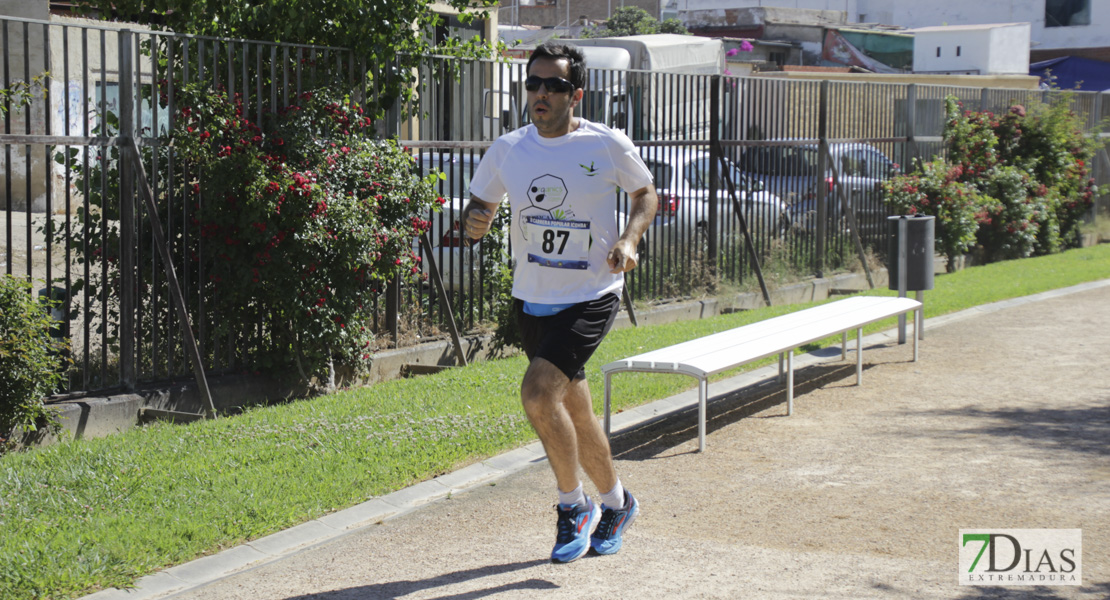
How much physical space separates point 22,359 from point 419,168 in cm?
374

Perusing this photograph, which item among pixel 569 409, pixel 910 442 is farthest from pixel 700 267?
pixel 569 409

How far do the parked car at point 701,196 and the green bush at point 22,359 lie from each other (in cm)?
660

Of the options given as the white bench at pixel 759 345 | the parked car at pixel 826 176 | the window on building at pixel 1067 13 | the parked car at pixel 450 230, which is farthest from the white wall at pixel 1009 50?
the parked car at pixel 450 230

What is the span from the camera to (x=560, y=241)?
480 cm

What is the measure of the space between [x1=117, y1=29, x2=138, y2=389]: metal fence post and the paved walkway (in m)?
2.54

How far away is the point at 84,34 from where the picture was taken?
6.89 m

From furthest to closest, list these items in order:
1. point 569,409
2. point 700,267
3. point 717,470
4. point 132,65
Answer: point 700,267 < point 132,65 < point 717,470 < point 569,409

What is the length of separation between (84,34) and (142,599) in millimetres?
3901

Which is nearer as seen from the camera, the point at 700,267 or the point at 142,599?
the point at 142,599

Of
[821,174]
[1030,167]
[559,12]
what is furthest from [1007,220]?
[559,12]

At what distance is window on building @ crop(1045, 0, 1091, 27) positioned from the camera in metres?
46.6

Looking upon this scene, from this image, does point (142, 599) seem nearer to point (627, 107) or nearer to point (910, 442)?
point (910, 442)

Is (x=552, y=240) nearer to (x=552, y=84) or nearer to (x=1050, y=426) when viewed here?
(x=552, y=84)

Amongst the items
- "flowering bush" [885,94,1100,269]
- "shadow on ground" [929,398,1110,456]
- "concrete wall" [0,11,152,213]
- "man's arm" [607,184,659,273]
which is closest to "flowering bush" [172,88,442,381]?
"concrete wall" [0,11,152,213]
